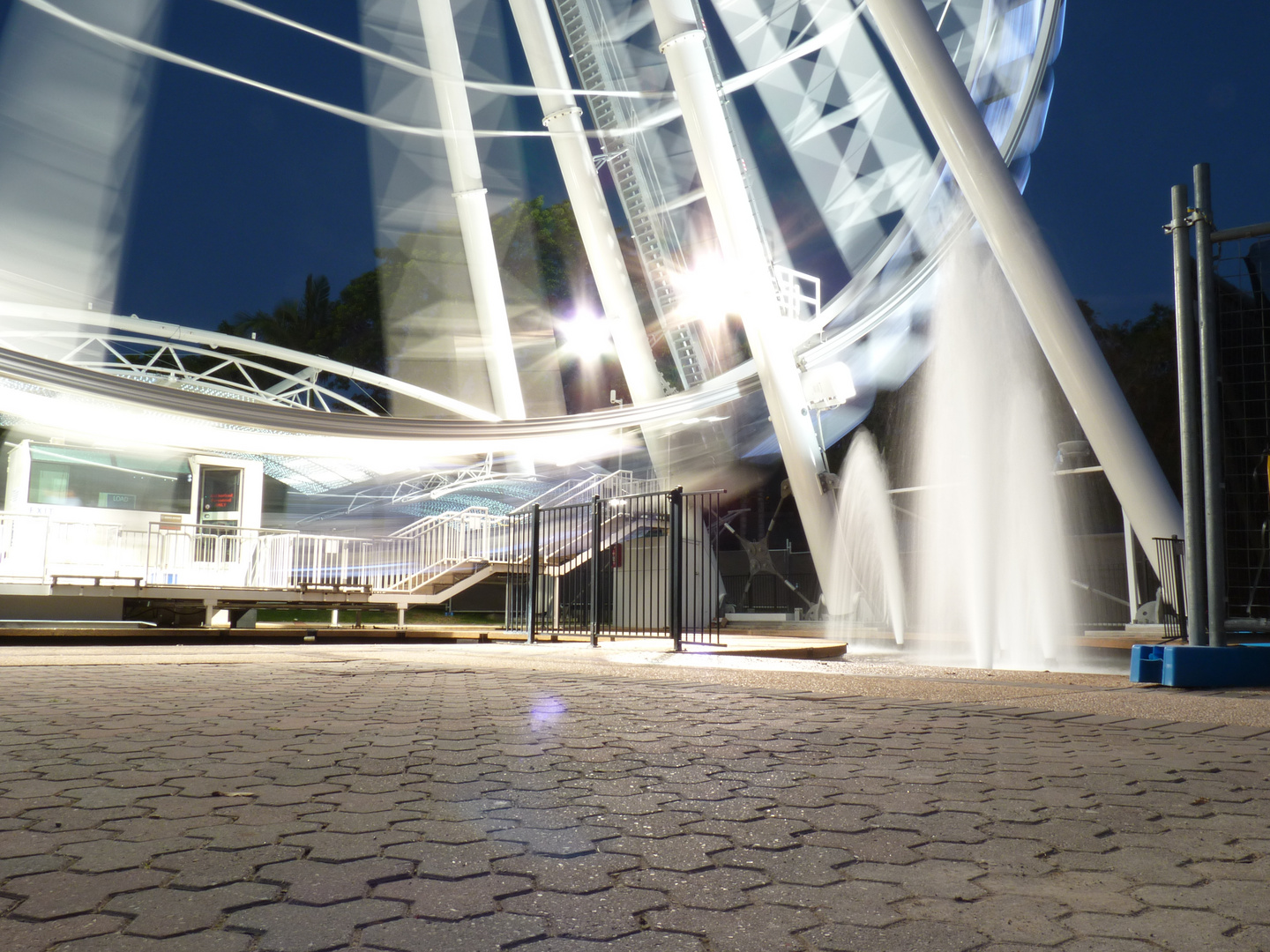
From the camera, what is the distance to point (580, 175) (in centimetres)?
→ 2147

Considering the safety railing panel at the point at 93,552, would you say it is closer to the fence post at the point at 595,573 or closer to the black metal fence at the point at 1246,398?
the fence post at the point at 595,573

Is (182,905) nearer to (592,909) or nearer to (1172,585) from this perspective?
(592,909)

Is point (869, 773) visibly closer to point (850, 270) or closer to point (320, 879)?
point (320, 879)

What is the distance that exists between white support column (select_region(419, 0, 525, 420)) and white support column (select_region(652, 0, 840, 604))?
662 centimetres

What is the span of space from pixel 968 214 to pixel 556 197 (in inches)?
639

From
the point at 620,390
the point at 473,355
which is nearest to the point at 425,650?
the point at 473,355

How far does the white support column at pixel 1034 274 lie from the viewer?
13039 millimetres

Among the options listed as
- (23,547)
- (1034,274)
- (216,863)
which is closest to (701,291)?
(1034,274)

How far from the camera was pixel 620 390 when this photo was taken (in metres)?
33.4

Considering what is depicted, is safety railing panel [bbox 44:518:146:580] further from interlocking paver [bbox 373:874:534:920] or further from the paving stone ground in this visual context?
interlocking paver [bbox 373:874:534:920]

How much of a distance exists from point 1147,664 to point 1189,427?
64.6 inches

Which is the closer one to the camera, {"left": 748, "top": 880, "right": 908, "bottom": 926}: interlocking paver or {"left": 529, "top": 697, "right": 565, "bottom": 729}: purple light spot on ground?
{"left": 748, "top": 880, "right": 908, "bottom": 926}: interlocking paver

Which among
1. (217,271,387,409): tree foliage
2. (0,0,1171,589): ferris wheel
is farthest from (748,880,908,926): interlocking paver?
(217,271,387,409): tree foliage

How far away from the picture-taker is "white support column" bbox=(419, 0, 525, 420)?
22.6 m
